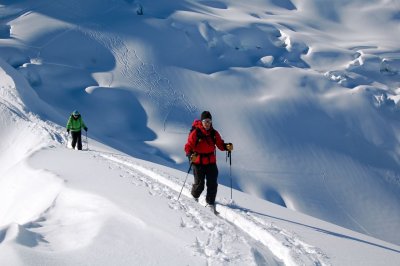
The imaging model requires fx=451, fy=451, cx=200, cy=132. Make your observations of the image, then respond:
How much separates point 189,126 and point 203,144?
63.5 ft

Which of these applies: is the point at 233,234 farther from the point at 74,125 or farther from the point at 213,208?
the point at 74,125

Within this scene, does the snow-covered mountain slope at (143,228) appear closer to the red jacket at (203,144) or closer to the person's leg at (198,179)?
the person's leg at (198,179)

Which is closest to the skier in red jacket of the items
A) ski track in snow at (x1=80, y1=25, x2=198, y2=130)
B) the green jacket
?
the green jacket

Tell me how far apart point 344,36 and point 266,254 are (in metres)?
42.4

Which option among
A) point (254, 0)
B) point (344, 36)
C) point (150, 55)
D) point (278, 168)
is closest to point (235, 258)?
point (278, 168)

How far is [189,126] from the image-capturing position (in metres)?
26.5

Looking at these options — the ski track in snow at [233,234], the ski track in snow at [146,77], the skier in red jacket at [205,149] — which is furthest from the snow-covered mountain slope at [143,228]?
the ski track in snow at [146,77]

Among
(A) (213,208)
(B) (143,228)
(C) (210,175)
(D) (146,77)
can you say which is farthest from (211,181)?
(D) (146,77)

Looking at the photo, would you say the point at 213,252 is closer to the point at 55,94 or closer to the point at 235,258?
the point at 235,258

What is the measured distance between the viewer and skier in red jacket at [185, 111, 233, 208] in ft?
23.2

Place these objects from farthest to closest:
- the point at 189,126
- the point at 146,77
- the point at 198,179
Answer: the point at 146,77, the point at 189,126, the point at 198,179

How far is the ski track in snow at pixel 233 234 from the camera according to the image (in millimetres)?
5062

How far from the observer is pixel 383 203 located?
886 inches

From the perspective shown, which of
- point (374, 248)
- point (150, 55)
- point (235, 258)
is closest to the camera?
point (235, 258)
